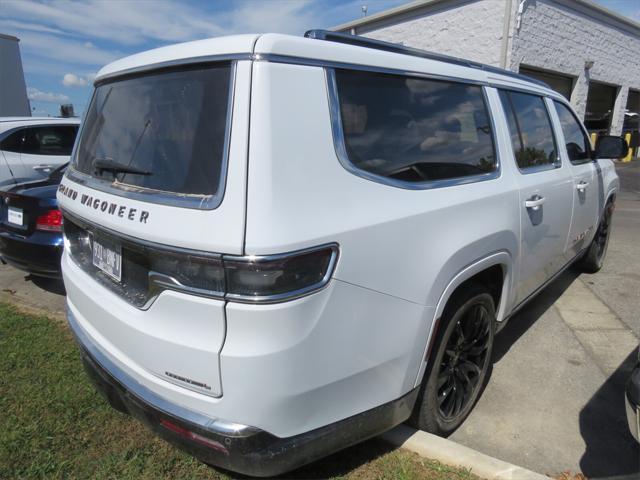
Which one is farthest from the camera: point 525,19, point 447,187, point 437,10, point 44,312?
point 437,10

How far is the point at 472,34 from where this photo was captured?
36.7 feet

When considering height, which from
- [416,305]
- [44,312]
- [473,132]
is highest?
[473,132]

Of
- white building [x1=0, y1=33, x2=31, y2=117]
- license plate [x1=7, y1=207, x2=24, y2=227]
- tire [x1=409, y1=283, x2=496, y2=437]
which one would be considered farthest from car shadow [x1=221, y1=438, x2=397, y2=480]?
white building [x1=0, y1=33, x2=31, y2=117]

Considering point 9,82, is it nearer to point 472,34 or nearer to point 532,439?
point 472,34

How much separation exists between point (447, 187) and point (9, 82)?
15.9m

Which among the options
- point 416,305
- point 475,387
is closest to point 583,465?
point 475,387

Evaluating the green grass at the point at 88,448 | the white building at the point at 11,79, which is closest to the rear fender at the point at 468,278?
the green grass at the point at 88,448

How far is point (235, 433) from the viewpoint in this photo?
5.16 feet

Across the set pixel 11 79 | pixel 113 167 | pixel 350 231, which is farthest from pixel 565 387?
pixel 11 79

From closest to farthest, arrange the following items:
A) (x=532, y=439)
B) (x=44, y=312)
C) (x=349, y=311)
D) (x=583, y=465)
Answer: (x=349, y=311), (x=583, y=465), (x=532, y=439), (x=44, y=312)

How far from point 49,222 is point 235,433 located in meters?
3.30

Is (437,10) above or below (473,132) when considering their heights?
above

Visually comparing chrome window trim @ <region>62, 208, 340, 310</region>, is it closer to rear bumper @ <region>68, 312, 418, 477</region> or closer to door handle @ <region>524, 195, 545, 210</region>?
rear bumper @ <region>68, 312, 418, 477</region>

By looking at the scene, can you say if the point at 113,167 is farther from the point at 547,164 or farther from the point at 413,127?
the point at 547,164
